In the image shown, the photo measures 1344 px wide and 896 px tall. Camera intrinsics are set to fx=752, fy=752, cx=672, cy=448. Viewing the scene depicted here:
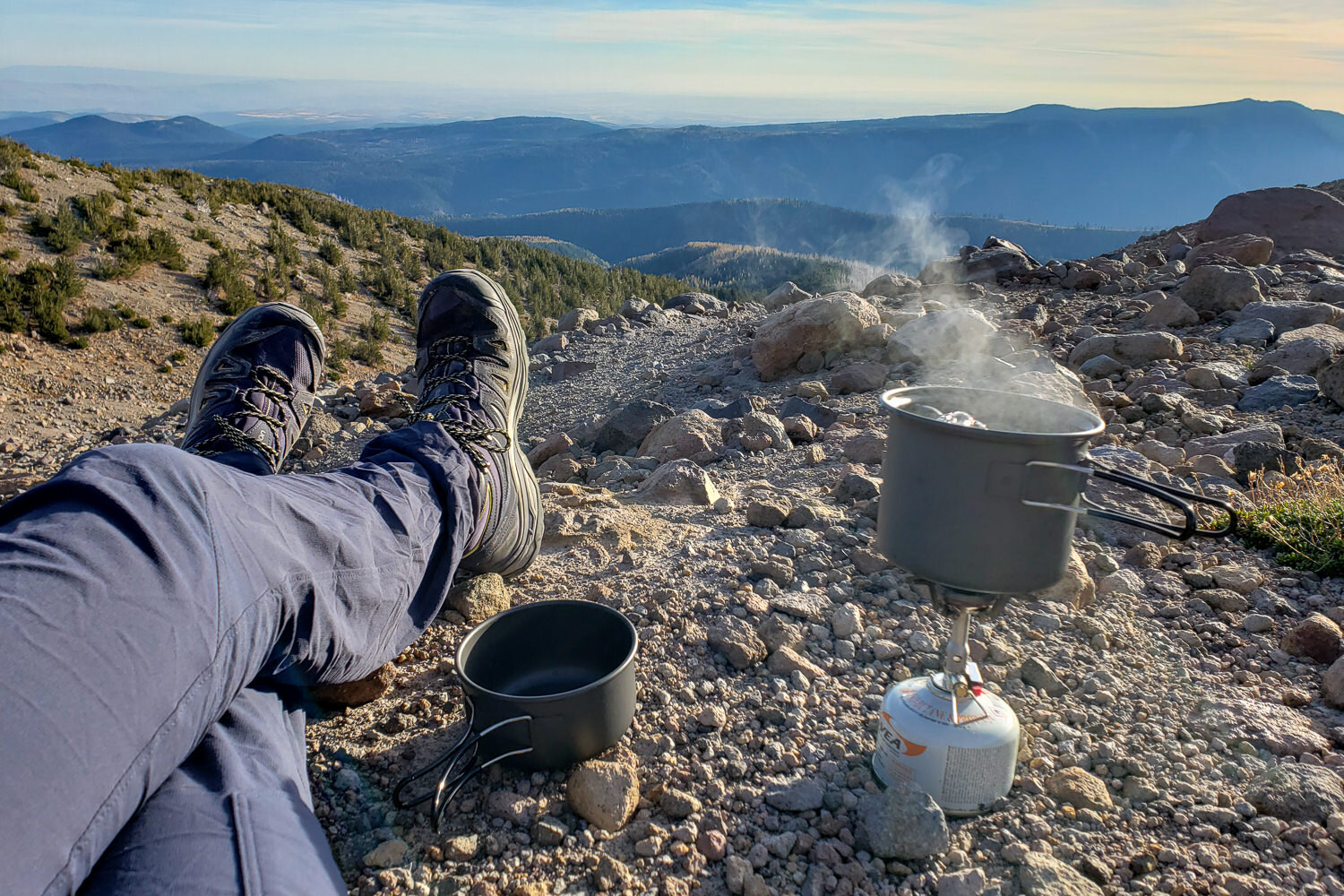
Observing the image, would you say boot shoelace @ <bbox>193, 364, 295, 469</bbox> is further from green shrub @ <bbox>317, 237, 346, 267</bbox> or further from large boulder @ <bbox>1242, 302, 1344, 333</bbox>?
green shrub @ <bbox>317, 237, 346, 267</bbox>

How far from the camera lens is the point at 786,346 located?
4.57 metres

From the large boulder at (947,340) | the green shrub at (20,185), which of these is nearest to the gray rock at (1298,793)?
the large boulder at (947,340)

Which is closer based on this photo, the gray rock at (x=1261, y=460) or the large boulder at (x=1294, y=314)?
the gray rock at (x=1261, y=460)

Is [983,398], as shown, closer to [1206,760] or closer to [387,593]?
[1206,760]

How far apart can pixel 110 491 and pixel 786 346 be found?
3.86 metres

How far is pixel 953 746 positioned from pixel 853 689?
15.7 inches

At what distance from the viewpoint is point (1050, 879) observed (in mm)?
1217

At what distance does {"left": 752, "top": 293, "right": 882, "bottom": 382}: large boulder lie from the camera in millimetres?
4508

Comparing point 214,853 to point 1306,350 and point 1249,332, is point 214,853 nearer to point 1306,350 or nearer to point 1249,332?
point 1306,350

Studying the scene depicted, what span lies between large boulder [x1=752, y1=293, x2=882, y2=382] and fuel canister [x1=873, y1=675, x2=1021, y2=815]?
3344 millimetres

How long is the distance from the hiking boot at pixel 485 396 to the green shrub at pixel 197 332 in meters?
5.98

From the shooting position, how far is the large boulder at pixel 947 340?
165 inches

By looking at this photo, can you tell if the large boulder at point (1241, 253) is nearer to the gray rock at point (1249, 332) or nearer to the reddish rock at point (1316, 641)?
the gray rock at point (1249, 332)

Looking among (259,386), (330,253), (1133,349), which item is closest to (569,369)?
(259,386)
